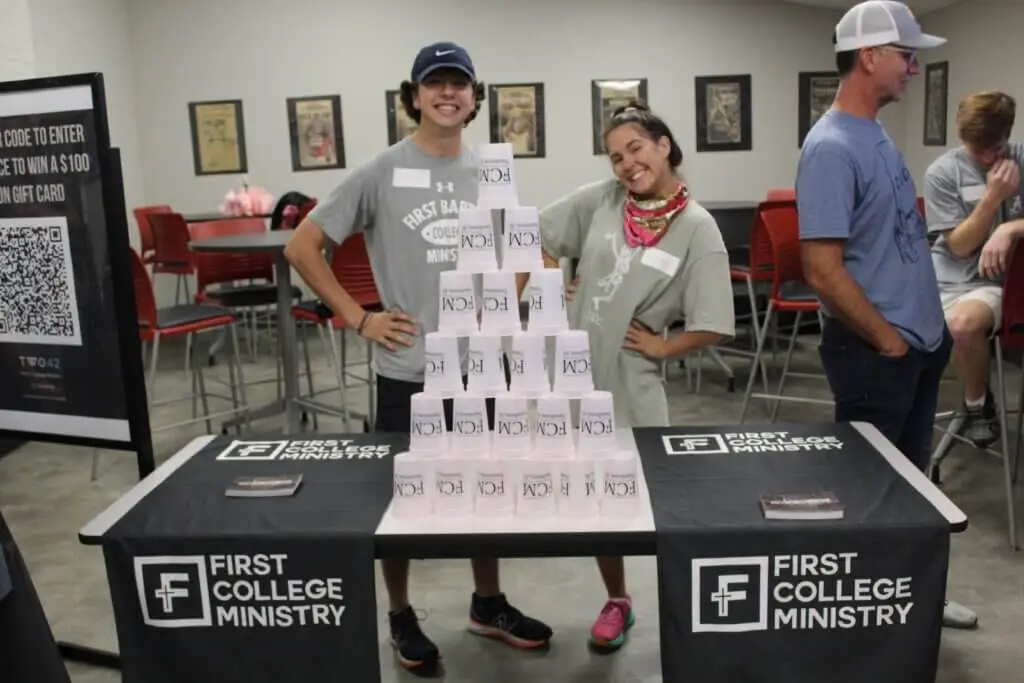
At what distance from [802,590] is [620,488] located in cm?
35

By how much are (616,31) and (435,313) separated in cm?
605

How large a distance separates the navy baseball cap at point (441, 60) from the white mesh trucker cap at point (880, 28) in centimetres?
89

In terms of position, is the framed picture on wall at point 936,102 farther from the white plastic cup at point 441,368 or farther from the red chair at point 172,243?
the white plastic cup at point 441,368

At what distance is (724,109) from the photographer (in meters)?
7.79

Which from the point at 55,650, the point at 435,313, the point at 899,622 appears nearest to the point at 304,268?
the point at 435,313

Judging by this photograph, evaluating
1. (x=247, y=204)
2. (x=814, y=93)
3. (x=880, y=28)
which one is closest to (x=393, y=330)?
(x=880, y=28)

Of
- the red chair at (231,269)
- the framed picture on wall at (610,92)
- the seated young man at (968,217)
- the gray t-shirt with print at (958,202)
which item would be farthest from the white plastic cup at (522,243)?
the framed picture on wall at (610,92)

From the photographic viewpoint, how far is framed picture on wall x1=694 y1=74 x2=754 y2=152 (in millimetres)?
7750

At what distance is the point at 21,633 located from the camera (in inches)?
65.1

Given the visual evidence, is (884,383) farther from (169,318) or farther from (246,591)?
(169,318)

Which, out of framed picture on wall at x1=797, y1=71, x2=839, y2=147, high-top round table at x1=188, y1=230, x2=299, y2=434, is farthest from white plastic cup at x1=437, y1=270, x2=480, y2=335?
framed picture on wall at x1=797, y1=71, x2=839, y2=147

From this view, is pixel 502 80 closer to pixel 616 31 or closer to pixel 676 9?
pixel 616 31

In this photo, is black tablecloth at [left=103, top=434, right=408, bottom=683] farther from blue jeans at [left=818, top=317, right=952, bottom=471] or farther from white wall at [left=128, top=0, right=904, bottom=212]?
white wall at [left=128, top=0, right=904, bottom=212]

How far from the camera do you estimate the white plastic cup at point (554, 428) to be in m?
1.69
